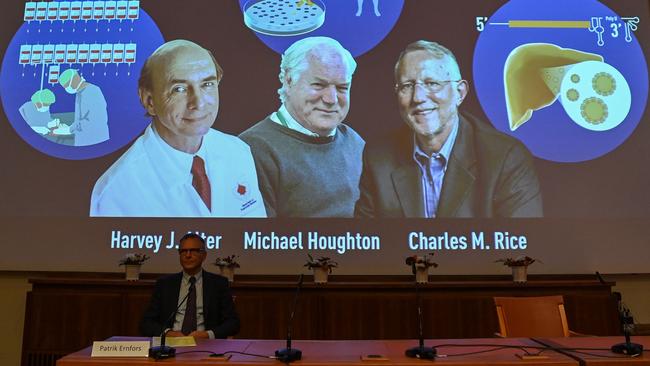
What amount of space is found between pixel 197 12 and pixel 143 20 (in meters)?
0.48

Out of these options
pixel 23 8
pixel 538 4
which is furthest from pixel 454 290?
pixel 23 8

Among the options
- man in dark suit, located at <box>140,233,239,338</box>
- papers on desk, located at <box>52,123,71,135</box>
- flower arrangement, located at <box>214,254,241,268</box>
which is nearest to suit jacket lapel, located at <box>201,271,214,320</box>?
man in dark suit, located at <box>140,233,239,338</box>

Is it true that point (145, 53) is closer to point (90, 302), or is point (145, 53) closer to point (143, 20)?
point (143, 20)

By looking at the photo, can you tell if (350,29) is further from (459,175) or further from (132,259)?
(132,259)

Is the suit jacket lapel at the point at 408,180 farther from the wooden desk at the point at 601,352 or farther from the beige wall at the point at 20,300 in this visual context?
the wooden desk at the point at 601,352

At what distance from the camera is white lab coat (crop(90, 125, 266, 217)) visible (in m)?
4.54

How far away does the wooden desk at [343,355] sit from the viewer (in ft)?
6.68

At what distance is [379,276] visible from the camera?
14.8ft

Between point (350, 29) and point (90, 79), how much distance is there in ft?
7.56

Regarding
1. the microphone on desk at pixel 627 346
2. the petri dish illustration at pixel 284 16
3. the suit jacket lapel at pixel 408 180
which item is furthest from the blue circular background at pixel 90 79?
the microphone on desk at pixel 627 346

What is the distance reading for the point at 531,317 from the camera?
319cm

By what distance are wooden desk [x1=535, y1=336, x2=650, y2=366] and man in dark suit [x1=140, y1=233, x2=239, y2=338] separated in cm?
171

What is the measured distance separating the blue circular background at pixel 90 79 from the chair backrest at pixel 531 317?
3269mm

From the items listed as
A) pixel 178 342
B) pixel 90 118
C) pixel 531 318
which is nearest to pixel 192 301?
pixel 178 342
